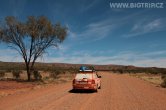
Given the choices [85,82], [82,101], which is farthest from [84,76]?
[82,101]

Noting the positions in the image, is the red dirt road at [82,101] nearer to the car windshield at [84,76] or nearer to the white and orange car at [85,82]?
the white and orange car at [85,82]

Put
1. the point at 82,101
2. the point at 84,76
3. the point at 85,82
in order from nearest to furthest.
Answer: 1. the point at 82,101
2. the point at 85,82
3. the point at 84,76

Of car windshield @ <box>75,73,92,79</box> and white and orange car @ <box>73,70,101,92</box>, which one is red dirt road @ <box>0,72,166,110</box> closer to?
white and orange car @ <box>73,70,101,92</box>

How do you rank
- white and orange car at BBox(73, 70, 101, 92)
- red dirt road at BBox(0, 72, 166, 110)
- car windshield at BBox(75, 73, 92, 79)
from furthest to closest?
car windshield at BBox(75, 73, 92, 79) → white and orange car at BBox(73, 70, 101, 92) → red dirt road at BBox(0, 72, 166, 110)

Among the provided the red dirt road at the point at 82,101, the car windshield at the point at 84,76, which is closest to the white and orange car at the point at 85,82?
the car windshield at the point at 84,76

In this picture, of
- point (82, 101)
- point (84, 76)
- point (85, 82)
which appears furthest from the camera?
point (84, 76)

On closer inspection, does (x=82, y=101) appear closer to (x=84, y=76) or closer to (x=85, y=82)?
(x=85, y=82)

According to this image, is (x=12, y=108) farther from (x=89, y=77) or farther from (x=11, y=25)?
→ (x=11, y=25)

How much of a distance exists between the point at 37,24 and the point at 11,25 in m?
3.20

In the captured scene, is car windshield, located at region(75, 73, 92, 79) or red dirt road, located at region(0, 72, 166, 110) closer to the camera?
red dirt road, located at region(0, 72, 166, 110)

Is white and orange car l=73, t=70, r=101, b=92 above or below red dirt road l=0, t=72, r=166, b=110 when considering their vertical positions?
above

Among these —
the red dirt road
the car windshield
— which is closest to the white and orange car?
the car windshield

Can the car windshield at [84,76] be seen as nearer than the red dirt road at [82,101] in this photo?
No

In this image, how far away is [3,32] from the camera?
34094mm
